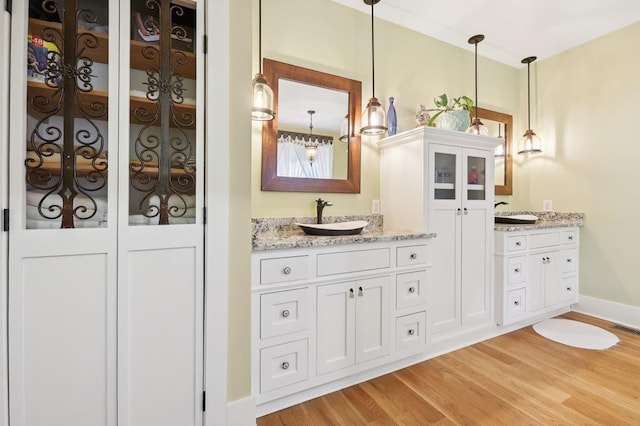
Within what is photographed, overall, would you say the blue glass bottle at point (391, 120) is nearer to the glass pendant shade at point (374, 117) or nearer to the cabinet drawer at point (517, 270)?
the glass pendant shade at point (374, 117)

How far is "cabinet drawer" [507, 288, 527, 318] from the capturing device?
2.59 metres

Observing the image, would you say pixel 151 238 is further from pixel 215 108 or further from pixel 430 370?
pixel 430 370

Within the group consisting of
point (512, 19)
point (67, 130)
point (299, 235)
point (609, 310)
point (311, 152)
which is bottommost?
point (609, 310)

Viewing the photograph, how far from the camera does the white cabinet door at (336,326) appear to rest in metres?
1.74

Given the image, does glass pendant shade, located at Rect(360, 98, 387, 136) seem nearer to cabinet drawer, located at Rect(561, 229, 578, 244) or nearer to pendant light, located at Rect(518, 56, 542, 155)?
pendant light, located at Rect(518, 56, 542, 155)

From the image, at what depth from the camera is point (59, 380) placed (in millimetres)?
1213

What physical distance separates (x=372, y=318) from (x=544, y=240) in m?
1.97

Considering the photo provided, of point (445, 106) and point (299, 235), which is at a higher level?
point (445, 106)

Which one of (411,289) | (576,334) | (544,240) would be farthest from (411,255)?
(576,334)

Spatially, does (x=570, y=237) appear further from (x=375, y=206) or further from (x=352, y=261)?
(x=352, y=261)

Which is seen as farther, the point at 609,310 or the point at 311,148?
the point at 609,310

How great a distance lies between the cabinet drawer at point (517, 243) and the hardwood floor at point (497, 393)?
0.78 m

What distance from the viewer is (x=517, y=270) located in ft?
8.66

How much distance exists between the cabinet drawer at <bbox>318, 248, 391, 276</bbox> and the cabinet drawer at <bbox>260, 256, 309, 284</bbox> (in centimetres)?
10
